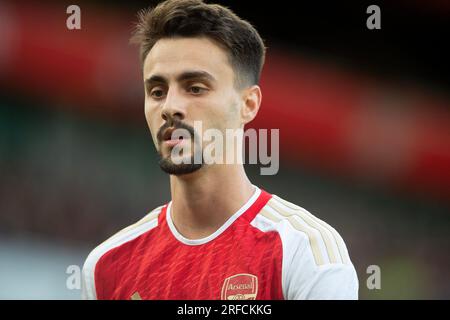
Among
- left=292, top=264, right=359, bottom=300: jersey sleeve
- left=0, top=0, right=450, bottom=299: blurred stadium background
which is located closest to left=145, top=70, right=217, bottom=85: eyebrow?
left=292, top=264, right=359, bottom=300: jersey sleeve

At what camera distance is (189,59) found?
366 centimetres

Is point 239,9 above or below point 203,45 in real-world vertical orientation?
above

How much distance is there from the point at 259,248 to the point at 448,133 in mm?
5284

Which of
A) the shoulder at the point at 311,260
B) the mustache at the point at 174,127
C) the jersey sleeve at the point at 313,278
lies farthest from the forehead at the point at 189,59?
the jersey sleeve at the point at 313,278

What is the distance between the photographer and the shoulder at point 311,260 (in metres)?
3.31

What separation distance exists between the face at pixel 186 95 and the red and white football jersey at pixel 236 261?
472mm

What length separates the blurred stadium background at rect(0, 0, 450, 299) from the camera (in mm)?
7641

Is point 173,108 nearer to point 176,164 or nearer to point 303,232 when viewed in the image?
point 176,164

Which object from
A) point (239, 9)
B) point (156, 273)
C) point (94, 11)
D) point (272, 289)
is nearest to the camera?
point (272, 289)

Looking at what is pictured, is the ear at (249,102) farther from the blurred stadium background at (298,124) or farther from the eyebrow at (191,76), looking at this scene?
the blurred stadium background at (298,124)

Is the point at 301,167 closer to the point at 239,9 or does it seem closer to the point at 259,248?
the point at 239,9

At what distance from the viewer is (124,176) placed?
783 cm

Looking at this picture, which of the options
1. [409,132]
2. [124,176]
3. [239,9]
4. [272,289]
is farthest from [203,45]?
[409,132]

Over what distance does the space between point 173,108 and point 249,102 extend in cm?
60
